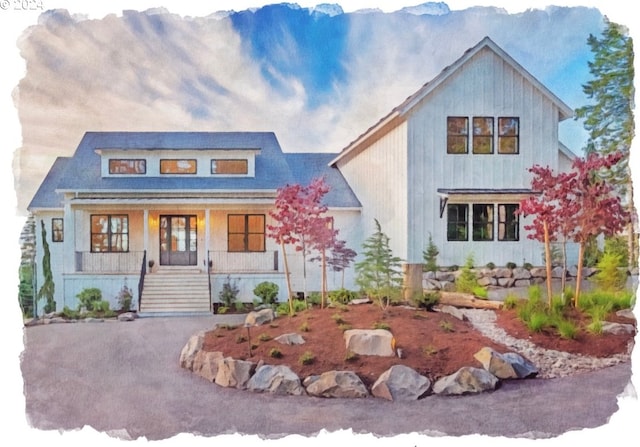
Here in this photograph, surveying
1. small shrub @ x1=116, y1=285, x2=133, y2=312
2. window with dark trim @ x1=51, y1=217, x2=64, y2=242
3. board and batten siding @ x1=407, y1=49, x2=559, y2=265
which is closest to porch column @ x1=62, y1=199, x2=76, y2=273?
window with dark trim @ x1=51, y1=217, x2=64, y2=242

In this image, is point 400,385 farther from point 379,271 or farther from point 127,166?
point 127,166

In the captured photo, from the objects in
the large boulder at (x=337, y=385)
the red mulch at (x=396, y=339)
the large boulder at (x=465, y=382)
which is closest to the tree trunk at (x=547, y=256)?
the red mulch at (x=396, y=339)

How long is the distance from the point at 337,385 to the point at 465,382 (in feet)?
3.15

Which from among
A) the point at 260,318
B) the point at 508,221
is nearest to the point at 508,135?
the point at 508,221

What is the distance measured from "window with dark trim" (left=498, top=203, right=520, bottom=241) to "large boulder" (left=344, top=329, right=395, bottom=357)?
1.24 metres

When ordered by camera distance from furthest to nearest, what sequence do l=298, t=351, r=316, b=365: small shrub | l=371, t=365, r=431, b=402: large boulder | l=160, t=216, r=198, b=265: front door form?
l=160, t=216, r=198, b=265: front door
l=298, t=351, r=316, b=365: small shrub
l=371, t=365, r=431, b=402: large boulder

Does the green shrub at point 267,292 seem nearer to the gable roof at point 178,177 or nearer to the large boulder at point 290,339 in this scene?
the large boulder at point 290,339

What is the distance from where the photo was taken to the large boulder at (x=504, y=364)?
4016 mm

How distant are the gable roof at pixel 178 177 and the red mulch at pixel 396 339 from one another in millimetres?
952

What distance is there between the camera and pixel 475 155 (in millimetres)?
4246

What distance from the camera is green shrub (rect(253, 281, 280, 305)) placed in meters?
4.23

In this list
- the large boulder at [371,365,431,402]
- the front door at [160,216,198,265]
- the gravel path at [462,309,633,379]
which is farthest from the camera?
the front door at [160,216,198,265]

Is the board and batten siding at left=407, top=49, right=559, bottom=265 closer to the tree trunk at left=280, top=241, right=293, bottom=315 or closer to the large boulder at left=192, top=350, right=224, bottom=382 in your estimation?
the tree trunk at left=280, top=241, right=293, bottom=315

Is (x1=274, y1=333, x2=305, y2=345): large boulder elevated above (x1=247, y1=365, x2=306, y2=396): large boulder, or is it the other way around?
(x1=274, y1=333, x2=305, y2=345): large boulder
